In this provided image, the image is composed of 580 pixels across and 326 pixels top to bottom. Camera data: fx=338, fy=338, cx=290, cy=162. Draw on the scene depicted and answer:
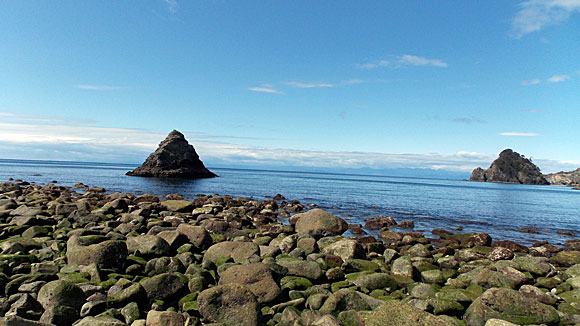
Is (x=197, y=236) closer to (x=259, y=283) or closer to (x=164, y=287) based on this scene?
(x=164, y=287)

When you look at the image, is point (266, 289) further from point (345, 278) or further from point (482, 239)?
point (482, 239)

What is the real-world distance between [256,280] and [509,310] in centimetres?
663

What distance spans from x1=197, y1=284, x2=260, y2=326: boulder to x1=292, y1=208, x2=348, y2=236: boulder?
39.8ft

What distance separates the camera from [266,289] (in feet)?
29.9

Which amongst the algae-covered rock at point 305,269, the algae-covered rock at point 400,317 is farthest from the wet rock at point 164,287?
the algae-covered rock at point 400,317

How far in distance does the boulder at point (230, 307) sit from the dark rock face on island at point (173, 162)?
9195cm

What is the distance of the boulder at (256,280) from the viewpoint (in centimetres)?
902

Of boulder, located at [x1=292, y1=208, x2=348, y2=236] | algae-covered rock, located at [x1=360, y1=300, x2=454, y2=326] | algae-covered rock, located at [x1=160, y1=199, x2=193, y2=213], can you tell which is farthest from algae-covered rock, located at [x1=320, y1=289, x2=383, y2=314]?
algae-covered rock, located at [x1=160, y1=199, x2=193, y2=213]

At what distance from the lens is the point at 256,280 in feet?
30.8

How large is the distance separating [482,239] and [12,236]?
941 inches

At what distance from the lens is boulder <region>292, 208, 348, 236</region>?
2010 cm

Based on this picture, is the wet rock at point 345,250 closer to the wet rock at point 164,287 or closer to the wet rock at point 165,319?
the wet rock at point 164,287

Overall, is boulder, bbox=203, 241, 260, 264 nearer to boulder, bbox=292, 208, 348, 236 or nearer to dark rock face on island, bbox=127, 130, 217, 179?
boulder, bbox=292, 208, 348, 236

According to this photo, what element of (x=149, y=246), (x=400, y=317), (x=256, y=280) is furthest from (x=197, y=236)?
(x=400, y=317)
